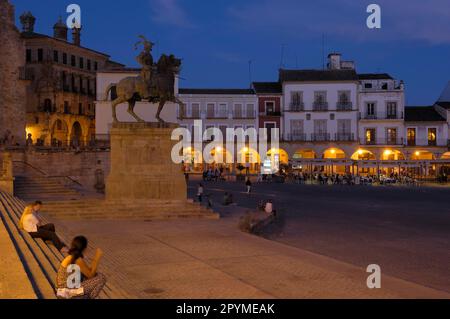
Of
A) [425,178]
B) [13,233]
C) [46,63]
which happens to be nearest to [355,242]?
[13,233]

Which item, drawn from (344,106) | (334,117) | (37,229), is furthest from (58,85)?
(37,229)

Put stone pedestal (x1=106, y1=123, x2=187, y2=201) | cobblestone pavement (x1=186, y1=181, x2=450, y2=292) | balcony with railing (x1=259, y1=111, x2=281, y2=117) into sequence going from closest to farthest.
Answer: cobblestone pavement (x1=186, y1=181, x2=450, y2=292) < stone pedestal (x1=106, y1=123, x2=187, y2=201) < balcony with railing (x1=259, y1=111, x2=281, y2=117)

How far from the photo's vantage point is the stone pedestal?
1955 cm

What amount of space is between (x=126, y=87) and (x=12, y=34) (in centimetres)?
2225

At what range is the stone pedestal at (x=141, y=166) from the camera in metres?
19.5

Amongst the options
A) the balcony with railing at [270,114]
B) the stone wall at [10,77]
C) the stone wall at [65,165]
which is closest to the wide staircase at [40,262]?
the stone wall at [65,165]

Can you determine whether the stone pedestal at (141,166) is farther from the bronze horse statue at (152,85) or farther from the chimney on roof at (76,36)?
the chimney on roof at (76,36)

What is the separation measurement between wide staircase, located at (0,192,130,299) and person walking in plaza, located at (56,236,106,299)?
0.20 metres

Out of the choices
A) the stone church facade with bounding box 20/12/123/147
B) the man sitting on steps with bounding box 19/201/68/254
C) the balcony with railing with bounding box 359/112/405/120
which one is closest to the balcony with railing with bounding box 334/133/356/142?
the balcony with railing with bounding box 359/112/405/120

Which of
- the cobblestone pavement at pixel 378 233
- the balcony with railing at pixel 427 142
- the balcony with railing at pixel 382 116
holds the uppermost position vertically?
the balcony with railing at pixel 382 116

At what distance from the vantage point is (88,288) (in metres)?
7.11

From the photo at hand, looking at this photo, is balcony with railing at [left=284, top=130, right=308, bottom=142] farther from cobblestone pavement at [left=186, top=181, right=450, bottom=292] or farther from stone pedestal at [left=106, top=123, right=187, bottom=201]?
stone pedestal at [left=106, top=123, right=187, bottom=201]

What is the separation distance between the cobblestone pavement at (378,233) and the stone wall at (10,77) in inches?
776
